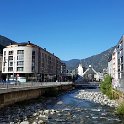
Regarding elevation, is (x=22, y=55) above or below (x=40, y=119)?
above

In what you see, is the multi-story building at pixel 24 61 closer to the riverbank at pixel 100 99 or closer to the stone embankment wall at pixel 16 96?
the riverbank at pixel 100 99

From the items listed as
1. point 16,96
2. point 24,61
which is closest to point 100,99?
point 16,96

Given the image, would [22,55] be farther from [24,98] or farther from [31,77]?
[24,98]

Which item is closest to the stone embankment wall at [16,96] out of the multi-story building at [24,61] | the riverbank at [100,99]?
the riverbank at [100,99]

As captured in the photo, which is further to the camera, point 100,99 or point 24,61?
point 24,61

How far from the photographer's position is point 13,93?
58.7m

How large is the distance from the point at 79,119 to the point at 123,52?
72.7 meters

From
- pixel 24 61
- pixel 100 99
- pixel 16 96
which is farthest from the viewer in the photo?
pixel 24 61

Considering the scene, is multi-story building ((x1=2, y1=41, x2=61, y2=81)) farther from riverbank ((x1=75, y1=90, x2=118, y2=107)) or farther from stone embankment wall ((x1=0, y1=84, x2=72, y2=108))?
stone embankment wall ((x1=0, y1=84, x2=72, y2=108))

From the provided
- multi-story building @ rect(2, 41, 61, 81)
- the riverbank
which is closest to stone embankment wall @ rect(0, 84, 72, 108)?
the riverbank

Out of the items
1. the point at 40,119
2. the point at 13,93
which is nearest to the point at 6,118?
the point at 40,119

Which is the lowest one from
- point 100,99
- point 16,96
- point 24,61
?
point 100,99

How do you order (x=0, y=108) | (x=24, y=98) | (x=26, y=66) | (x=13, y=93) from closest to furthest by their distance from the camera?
(x=0, y=108) < (x=13, y=93) < (x=24, y=98) < (x=26, y=66)

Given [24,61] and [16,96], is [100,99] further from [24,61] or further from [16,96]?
[24,61]
